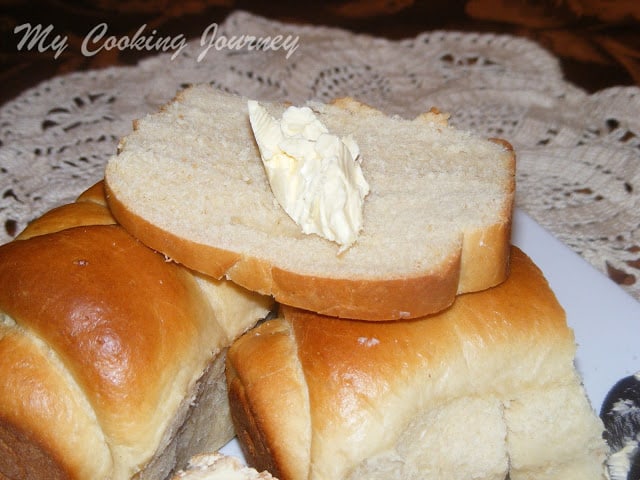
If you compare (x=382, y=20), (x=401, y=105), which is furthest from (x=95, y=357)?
(x=382, y=20)

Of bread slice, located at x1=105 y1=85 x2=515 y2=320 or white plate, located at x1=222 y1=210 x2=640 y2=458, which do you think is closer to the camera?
bread slice, located at x1=105 y1=85 x2=515 y2=320

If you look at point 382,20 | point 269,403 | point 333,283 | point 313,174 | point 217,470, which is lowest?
point 217,470

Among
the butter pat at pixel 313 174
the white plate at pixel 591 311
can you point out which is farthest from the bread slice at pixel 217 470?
the butter pat at pixel 313 174

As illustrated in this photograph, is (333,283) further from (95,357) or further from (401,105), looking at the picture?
(401,105)

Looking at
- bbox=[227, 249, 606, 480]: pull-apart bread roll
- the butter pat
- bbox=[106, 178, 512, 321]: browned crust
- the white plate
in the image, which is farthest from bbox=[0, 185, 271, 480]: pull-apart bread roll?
the white plate

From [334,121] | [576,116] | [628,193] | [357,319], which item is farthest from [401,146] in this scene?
[576,116]

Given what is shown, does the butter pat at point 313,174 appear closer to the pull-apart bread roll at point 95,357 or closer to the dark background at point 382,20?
the pull-apart bread roll at point 95,357

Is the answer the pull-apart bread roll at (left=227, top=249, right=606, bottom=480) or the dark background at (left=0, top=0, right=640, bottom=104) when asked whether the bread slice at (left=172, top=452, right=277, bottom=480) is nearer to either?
the pull-apart bread roll at (left=227, top=249, right=606, bottom=480)
